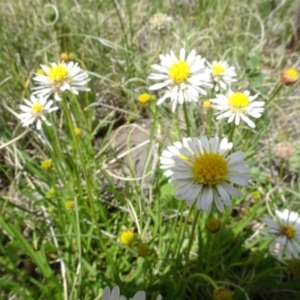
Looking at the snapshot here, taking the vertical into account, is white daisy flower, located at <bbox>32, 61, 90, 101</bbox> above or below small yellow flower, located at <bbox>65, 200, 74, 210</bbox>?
above

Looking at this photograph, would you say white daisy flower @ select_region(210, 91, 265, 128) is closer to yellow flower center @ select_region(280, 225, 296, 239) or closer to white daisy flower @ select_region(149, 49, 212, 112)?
white daisy flower @ select_region(149, 49, 212, 112)

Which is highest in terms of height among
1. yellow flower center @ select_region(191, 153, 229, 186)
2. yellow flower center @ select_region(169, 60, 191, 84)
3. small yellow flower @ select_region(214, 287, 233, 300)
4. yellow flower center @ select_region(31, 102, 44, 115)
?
yellow flower center @ select_region(169, 60, 191, 84)

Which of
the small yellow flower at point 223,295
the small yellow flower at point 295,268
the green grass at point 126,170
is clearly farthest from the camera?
the green grass at point 126,170

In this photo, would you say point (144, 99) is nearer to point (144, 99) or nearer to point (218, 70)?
point (144, 99)

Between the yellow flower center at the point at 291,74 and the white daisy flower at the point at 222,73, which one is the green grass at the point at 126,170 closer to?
the white daisy flower at the point at 222,73

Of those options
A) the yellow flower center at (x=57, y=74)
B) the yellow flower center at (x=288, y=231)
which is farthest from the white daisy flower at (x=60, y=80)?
the yellow flower center at (x=288, y=231)

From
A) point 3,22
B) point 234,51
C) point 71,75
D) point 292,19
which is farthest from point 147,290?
point 292,19

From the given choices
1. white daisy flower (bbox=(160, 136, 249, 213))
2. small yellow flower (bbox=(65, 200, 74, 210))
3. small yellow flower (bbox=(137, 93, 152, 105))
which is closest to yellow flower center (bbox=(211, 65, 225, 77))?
small yellow flower (bbox=(137, 93, 152, 105))
